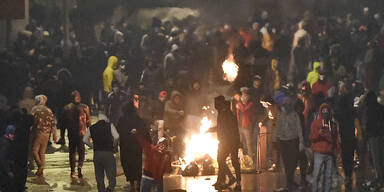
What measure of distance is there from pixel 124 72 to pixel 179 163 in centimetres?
735

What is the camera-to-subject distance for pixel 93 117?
94.9ft

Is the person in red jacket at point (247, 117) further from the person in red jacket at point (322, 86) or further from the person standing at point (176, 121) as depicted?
the person in red jacket at point (322, 86)

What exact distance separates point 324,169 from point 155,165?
3.01 m

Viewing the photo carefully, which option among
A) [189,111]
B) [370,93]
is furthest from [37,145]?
[189,111]

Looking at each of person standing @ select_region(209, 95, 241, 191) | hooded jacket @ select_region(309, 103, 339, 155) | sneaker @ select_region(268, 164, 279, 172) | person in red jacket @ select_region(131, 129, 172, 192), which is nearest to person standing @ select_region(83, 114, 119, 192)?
person standing @ select_region(209, 95, 241, 191)

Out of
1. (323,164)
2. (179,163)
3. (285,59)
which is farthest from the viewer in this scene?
(285,59)

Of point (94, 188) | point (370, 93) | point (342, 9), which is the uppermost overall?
point (342, 9)

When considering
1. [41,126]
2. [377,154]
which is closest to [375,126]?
[377,154]

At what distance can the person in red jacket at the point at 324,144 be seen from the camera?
16125 millimetres

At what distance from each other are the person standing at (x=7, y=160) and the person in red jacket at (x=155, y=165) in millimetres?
2423

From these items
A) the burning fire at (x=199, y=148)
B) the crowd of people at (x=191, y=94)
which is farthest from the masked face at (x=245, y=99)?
the burning fire at (x=199, y=148)

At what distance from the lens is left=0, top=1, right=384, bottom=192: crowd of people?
17.2 meters

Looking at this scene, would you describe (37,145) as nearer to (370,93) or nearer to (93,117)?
(370,93)

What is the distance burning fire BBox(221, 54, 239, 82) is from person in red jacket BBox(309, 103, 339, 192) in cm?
1050
